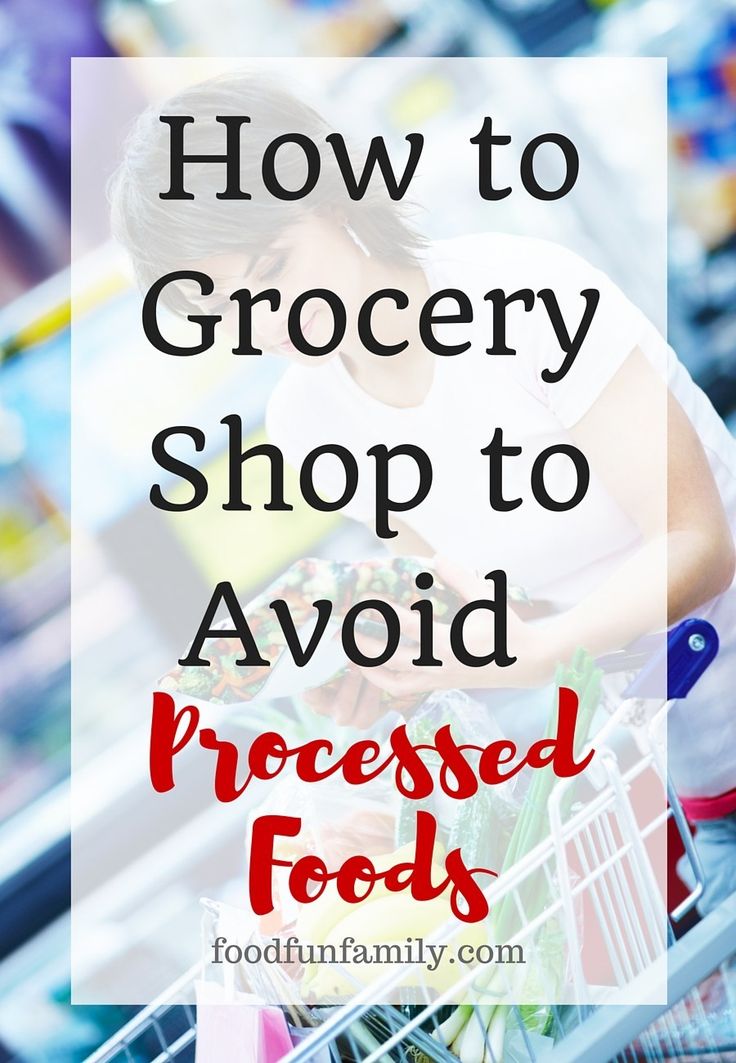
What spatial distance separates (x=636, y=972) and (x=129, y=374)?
→ 3.18 feet

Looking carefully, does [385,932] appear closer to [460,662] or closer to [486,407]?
[460,662]

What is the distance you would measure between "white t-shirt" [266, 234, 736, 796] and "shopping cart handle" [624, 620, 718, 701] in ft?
0.56

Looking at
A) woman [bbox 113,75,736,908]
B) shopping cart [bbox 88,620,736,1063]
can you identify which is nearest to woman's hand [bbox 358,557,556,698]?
woman [bbox 113,75,736,908]

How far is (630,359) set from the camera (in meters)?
1.21

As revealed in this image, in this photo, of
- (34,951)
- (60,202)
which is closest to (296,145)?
(60,202)

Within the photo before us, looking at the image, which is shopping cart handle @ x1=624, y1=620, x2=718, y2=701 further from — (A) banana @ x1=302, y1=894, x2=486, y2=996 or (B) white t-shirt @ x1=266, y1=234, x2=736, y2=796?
(A) banana @ x1=302, y1=894, x2=486, y2=996

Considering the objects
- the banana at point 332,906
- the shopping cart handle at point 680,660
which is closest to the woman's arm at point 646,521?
the shopping cart handle at point 680,660

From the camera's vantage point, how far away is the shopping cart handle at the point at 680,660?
3.62 feet

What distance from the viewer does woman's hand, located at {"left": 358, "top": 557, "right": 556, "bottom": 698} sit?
126 centimetres

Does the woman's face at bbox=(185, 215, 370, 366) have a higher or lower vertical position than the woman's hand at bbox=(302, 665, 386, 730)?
higher

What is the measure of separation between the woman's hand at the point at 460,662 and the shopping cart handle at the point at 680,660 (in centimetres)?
17

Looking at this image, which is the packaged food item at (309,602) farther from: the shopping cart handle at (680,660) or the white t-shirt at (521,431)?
the shopping cart handle at (680,660)

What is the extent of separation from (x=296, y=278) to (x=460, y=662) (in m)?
0.51

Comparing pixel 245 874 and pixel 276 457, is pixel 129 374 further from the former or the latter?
pixel 245 874
